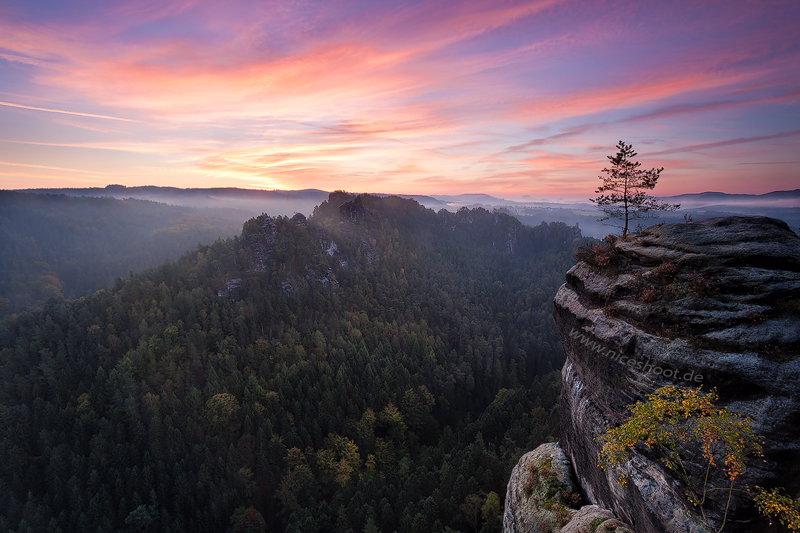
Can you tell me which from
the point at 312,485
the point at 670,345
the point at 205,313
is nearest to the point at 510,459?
the point at 312,485

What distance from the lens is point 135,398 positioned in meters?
68.4

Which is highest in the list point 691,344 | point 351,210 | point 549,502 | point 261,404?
point 351,210

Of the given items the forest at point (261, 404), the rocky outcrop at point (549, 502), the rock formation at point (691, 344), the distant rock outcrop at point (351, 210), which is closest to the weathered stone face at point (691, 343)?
the rock formation at point (691, 344)

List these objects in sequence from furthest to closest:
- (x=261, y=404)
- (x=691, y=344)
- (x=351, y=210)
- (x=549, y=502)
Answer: (x=351, y=210) → (x=261, y=404) → (x=549, y=502) → (x=691, y=344)

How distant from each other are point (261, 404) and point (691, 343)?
76704mm

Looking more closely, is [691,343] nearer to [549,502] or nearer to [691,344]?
[691,344]

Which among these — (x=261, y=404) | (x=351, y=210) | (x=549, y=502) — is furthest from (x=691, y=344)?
(x=351, y=210)

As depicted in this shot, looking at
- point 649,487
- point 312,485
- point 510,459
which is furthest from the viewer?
point 312,485

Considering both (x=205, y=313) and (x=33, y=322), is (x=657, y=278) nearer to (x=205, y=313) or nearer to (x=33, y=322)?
(x=205, y=313)

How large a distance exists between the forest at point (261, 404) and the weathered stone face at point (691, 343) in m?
33.8

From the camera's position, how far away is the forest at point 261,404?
5438 centimetres

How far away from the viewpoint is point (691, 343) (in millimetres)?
16281

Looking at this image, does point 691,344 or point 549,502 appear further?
point 549,502

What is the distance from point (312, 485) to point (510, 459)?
3736 centimetres
